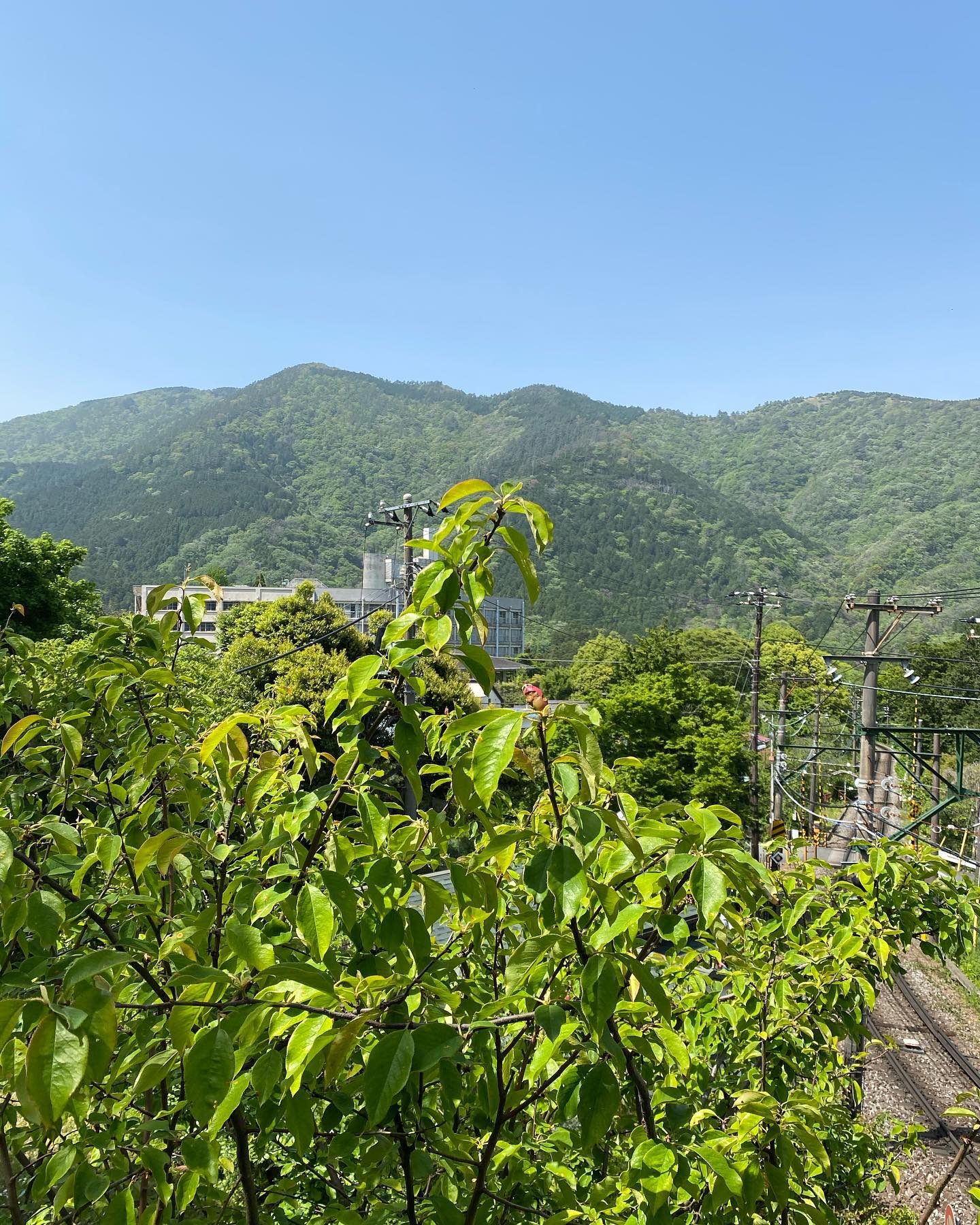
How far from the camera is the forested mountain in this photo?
9631 centimetres

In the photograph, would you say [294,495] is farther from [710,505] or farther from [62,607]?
[62,607]

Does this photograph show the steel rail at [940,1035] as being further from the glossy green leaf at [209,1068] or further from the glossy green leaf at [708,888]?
the glossy green leaf at [209,1068]

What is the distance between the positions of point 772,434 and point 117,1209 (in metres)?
203

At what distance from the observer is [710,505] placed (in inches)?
5162

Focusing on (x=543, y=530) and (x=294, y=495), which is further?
(x=294, y=495)

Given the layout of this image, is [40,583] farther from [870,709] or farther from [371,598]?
[371,598]

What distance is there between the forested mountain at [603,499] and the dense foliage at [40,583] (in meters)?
57.0

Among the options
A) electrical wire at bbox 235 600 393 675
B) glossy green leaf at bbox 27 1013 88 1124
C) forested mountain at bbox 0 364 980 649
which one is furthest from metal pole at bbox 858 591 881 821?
forested mountain at bbox 0 364 980 649

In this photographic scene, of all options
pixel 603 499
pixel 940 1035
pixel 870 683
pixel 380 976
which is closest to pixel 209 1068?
pixel 380 976

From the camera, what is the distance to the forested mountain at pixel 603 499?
316 ft

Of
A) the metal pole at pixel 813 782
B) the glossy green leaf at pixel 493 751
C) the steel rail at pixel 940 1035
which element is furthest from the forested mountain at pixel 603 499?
the glossy green leaf at pixel 493 751

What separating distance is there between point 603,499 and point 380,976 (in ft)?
435

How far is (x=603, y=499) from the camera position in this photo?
130500mm

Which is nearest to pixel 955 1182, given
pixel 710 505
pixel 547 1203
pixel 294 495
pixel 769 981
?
pixel 769 981
